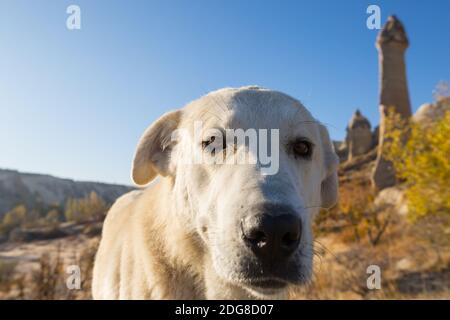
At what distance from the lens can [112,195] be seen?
6022cm

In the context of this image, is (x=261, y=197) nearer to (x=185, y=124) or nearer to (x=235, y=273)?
(x=235, y=273)

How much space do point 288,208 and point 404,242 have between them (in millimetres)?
20997

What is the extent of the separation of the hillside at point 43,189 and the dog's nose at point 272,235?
172ft

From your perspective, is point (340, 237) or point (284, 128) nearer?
point (284, 128)

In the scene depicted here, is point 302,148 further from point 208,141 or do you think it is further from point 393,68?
point 393,68

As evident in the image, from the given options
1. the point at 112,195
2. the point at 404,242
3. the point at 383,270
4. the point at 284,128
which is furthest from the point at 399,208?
the point at 112,195

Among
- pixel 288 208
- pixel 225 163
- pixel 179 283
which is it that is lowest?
pixel 179 283

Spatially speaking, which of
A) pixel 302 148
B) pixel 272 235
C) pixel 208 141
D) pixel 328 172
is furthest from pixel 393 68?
pixel 272 235

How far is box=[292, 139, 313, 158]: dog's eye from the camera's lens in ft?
9.59

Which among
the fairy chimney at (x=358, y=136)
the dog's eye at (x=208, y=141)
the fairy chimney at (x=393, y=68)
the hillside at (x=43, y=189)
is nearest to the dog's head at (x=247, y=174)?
the dog's eye at (x=208, y=141)

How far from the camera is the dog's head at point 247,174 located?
2139 millimetres

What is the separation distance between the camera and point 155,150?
342 cm

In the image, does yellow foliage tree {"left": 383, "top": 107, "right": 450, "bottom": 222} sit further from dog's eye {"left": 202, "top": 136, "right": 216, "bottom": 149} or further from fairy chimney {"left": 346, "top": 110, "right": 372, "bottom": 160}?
fairy chimney {"left": 346, "top": 110, "right": 372, "bottom": 160}

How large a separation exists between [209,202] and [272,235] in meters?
0.75
